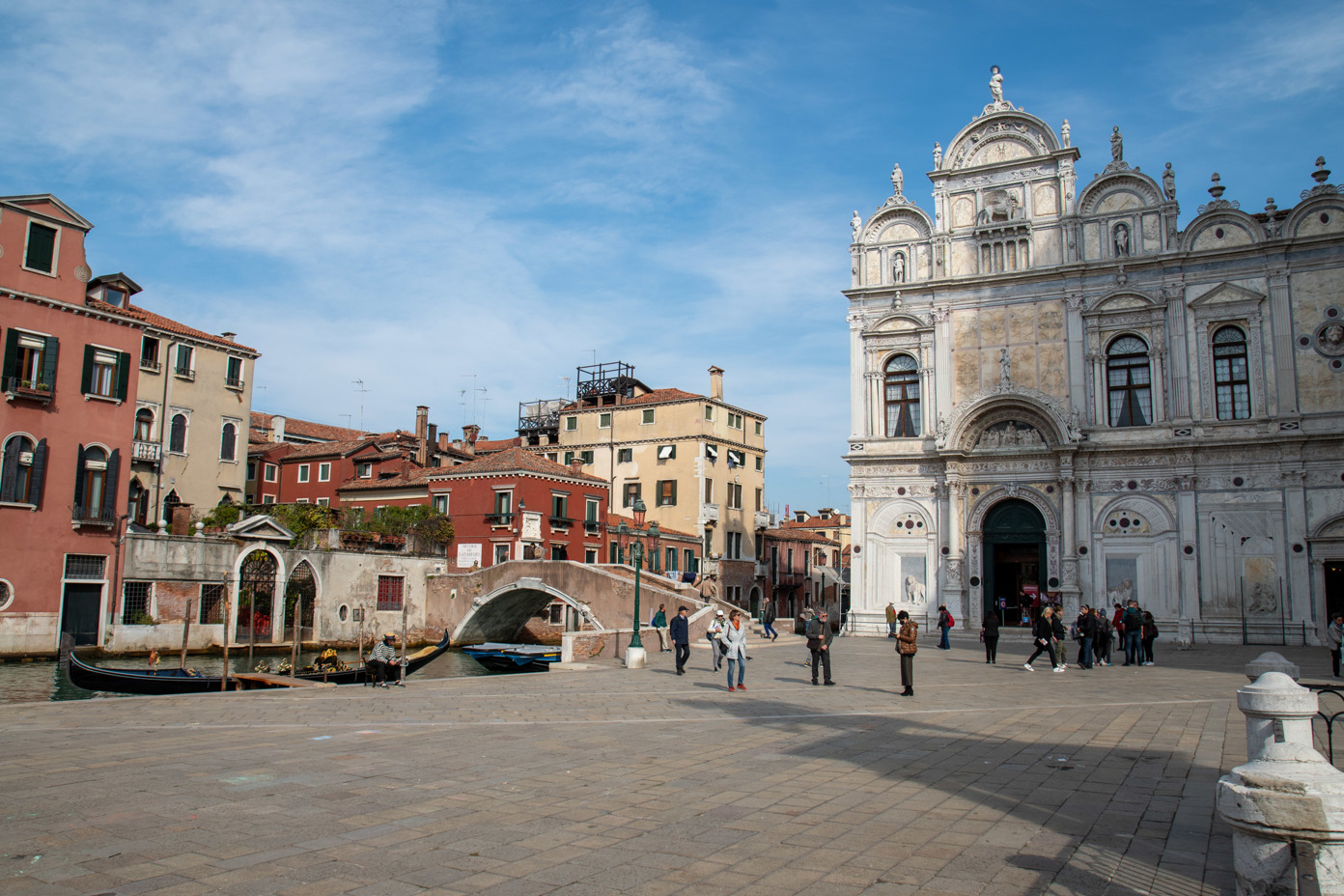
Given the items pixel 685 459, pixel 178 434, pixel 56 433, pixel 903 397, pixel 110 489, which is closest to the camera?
pixel 56 433

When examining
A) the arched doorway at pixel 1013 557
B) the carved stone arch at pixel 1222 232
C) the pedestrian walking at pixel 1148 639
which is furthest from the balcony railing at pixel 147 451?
the carved stone arch at pixel 1222 232

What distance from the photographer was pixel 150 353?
3372cm

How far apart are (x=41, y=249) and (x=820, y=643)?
84.4ft

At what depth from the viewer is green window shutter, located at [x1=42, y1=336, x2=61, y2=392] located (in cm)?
2698

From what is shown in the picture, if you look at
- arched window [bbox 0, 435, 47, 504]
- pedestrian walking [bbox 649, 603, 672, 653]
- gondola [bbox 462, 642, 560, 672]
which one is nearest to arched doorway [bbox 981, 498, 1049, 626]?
pedestrian walking [bbox 649, 603, 672, 653]

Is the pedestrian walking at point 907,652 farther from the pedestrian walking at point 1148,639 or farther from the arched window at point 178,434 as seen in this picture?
the arched window at point 178,434

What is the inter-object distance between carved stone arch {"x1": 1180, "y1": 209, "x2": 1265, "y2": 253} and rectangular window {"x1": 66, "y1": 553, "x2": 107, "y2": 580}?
1394 inches

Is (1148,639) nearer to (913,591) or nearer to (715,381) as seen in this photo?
(913,591)

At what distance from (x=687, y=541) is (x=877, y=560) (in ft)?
54.6

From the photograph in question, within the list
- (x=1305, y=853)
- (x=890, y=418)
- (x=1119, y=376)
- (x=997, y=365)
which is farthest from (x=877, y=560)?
(x=1305, y=853)

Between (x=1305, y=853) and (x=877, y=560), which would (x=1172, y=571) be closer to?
(x=877, y=560)

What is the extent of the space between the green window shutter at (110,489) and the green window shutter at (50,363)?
8.90ft

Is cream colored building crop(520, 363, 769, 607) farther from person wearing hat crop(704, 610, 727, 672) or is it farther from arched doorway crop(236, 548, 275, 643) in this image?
person wearing hat crop(704, 610, 727, 672)

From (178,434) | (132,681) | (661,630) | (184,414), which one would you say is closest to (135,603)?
(178,434)
